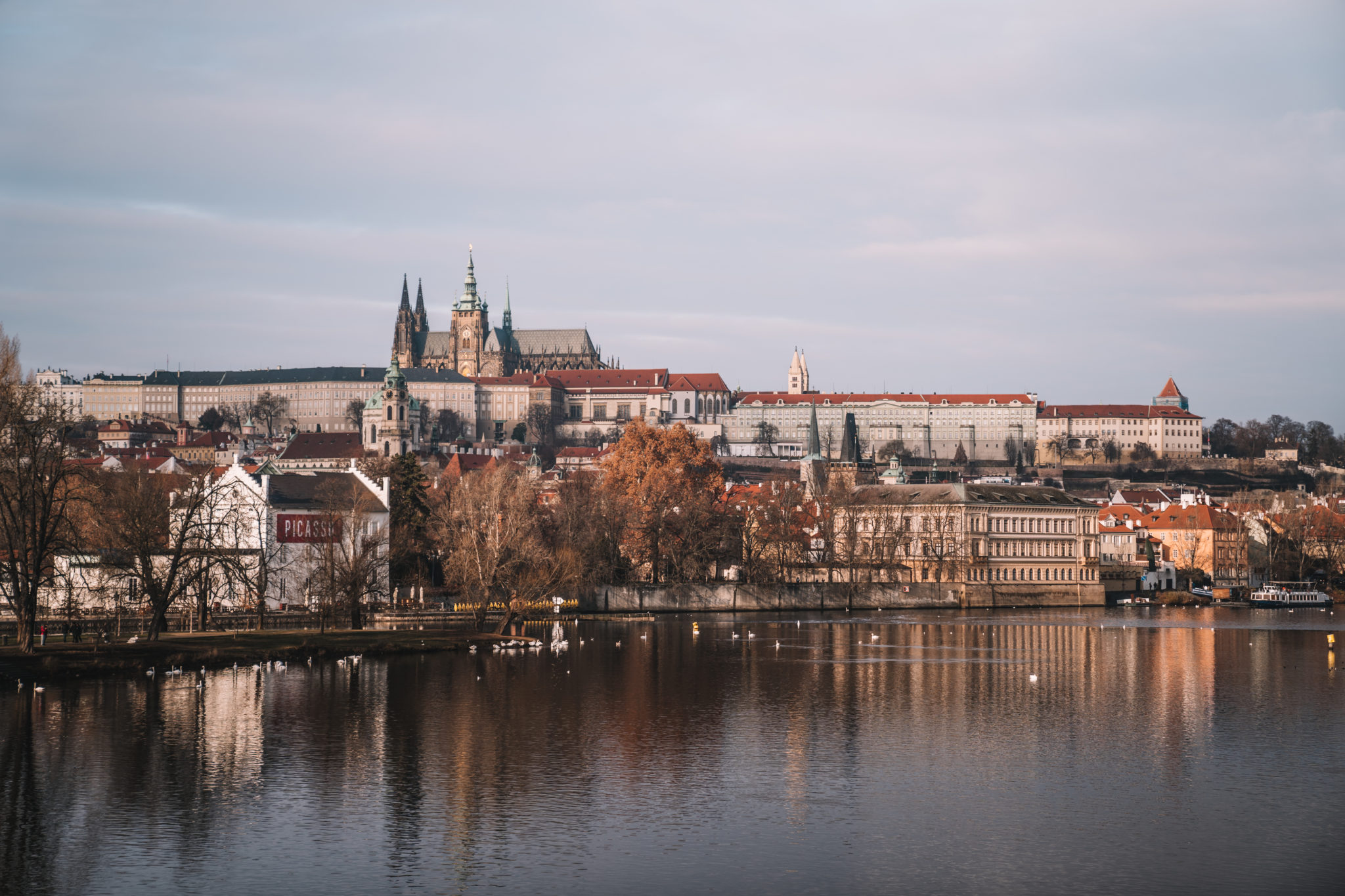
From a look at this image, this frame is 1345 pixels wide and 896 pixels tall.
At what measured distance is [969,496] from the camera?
324ft

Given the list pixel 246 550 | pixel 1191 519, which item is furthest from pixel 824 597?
pixel 1191 519

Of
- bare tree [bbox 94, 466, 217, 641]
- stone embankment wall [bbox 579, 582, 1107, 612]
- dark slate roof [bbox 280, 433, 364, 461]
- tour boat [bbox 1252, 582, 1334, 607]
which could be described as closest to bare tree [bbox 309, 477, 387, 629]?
bare tree [bbox 94, 466, 217, 641]

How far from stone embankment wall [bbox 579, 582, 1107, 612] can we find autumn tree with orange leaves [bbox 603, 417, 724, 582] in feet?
7.46

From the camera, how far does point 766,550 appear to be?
90250 mm

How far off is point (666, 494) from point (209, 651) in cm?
4417

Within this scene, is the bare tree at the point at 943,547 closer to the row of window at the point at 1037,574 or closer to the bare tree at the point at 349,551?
the row of window at the point at 1037,574

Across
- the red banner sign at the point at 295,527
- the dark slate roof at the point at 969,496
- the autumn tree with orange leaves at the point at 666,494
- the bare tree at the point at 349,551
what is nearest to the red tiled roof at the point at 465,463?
the autumn tree with orange leaves at the point at 666,494

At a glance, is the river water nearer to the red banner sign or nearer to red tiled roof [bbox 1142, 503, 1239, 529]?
the red banner sign

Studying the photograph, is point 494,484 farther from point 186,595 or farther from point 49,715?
point 49,715

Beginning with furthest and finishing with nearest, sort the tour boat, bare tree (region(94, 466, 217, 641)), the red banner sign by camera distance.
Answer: the tour boat
the red banner sign
bare tree (region(94, 466, 217, 641))

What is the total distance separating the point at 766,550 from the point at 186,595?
144ft

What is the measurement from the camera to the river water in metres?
22.6

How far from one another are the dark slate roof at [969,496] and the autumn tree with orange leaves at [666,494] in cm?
1165

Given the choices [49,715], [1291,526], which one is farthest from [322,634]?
[1291,526]
